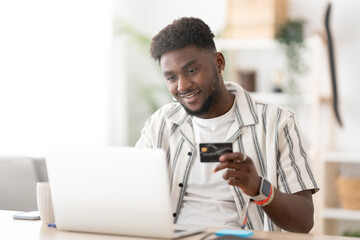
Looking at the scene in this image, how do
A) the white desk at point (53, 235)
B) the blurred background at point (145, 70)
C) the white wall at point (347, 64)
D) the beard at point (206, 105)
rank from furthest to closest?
the white wall at point (347, 64) < the blurred background at point (145, 70) < the beard at point (206, 105) < the white desk at point (53, 235)

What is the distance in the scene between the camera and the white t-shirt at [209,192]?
2113 mm

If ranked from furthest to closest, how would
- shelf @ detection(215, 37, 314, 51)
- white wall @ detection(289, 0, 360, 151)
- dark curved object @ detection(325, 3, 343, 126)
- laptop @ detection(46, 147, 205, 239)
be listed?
white wall @ detection(289, 0, 360, 151), shelf @ detection(215, 37, 314, 51), dark curved object @ detection(325, 3, 343, 126), laptop @ detection(46, 147, 205, 239)

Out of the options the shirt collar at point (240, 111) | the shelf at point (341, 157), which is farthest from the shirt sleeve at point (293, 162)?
the shelf at point (341, 157)

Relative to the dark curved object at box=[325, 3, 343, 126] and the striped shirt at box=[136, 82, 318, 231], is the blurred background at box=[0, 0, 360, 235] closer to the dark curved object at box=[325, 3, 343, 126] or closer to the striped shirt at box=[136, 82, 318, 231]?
the dark curved object at box=[325, 3, 343, 126]

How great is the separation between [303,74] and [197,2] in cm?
93

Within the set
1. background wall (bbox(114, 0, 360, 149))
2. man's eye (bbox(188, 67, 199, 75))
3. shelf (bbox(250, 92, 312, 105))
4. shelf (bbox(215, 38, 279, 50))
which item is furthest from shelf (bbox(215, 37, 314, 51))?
man's eye (bbox(188, 67, 199, 75))

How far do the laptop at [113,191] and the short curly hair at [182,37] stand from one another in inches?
26.2

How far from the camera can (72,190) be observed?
1660 mm

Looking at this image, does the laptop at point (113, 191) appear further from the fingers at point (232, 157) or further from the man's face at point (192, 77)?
the man's face at point (192, 77)

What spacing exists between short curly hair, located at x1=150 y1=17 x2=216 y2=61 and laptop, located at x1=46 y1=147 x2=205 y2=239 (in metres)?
0.67

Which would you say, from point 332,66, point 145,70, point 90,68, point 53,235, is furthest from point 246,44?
point 53,235

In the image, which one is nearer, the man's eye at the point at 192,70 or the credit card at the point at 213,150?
the credit card at the point at 213,150

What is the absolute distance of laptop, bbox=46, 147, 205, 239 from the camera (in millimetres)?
1539

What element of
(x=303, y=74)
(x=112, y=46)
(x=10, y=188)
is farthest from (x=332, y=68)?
(x=10, y=188)
